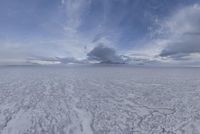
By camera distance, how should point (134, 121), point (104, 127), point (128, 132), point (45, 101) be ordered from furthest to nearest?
point (45, 101), point (134, 121), point (104, 127), point (128, 132)

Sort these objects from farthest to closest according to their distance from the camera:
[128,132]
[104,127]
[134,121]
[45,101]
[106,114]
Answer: [45,101], [106,114], [134,121], [104,127], [128,132]

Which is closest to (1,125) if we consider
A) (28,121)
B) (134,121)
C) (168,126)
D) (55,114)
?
(28,121)

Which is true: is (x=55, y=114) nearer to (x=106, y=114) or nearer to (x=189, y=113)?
(x=106, y=114)

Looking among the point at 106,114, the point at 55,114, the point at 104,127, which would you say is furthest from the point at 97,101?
the point at 104,127

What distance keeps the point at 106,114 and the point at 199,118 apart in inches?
164

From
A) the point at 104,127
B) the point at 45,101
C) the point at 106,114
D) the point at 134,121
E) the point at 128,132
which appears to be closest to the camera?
the point at 128,132

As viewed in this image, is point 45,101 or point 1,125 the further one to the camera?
point 45,101

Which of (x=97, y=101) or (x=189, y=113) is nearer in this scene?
(x=189, y=113)

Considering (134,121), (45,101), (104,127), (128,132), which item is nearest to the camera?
(128,132)

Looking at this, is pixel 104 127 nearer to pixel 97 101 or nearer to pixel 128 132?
pixel 128 132

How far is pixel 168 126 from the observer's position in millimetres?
5758

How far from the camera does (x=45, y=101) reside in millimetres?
9242

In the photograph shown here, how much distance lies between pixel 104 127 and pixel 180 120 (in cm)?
333

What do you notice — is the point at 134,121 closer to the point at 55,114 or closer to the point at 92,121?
the point at 92,121
